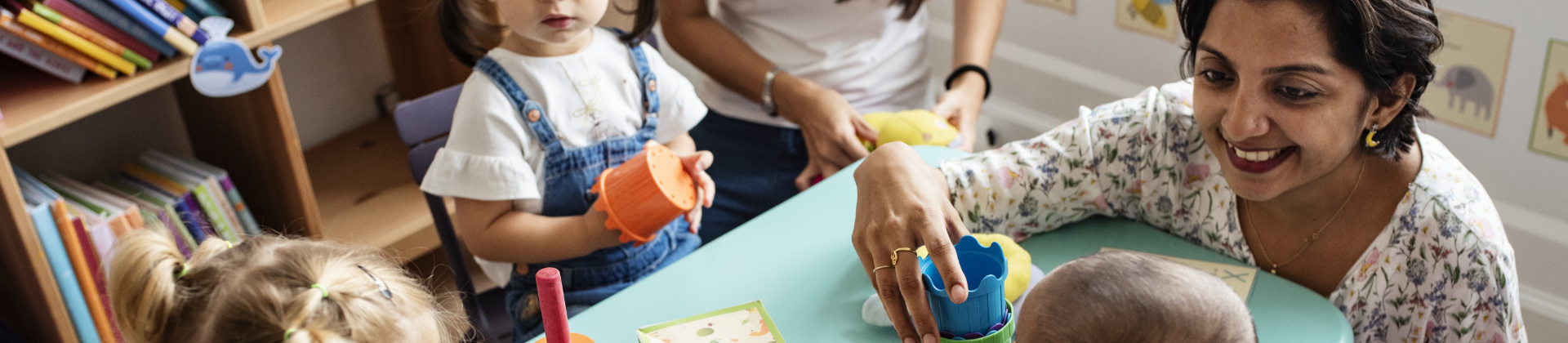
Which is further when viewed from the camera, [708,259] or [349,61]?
[349,61]

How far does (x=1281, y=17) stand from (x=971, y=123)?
767 millimetres

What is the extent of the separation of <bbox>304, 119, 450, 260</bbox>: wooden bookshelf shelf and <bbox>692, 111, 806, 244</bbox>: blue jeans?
2.23ft

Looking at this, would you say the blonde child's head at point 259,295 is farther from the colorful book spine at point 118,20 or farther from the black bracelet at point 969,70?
the black bracelet at point 969,70

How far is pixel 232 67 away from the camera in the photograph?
66.8 inches

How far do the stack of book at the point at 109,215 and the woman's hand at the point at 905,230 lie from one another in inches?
45.0

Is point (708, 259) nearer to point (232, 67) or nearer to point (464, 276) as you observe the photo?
point (464, 276)

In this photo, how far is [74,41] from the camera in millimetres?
1549

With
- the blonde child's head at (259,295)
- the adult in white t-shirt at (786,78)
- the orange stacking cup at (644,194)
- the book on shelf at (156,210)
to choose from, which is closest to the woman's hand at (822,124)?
the adult in white t-shirt at (786,78)

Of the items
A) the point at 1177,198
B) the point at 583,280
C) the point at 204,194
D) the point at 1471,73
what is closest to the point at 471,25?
the point at 583,280

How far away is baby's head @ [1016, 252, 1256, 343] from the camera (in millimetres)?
757

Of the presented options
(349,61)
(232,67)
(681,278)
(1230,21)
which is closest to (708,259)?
(681,278)

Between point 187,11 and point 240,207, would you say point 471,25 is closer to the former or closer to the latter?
point 187,11

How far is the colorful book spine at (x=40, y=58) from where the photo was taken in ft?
5.02

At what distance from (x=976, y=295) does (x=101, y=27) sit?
1.39 m
